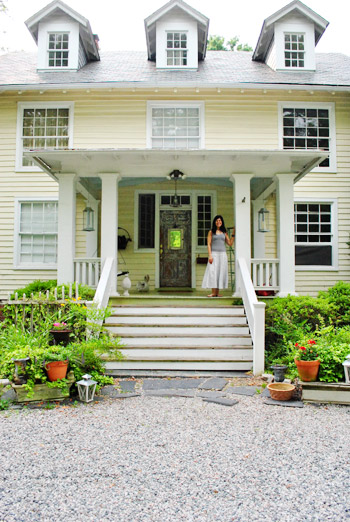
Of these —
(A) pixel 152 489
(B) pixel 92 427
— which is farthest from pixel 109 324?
(A) pixel 152 489

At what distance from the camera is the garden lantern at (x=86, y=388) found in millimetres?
4574

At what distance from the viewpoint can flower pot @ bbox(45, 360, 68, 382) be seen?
460cm

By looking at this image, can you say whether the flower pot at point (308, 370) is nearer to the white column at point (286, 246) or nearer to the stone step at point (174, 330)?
the stone step at point (174, 330)

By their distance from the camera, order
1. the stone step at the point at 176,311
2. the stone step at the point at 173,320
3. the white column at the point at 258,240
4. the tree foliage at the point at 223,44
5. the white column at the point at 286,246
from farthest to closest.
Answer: the tree foliage at the point at 223,44 < the white column at the point at 258,240 < the white column at the point at 286,246 < the stone step at the point at 176,311 < the stone step at the point at 173,320

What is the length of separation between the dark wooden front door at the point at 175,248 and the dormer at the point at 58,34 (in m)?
5.06

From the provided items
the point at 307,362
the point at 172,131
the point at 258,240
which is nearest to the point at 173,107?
the point at 172,131

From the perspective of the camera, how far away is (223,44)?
25.8 m

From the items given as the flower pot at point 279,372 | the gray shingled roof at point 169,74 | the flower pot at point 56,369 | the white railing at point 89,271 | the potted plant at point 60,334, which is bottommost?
the flower pot at point 279,372

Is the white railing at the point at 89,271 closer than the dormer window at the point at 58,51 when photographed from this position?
Yes

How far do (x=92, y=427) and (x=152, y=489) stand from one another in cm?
137

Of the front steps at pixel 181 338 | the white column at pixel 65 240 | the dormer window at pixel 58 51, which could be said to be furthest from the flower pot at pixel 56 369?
the dormer window at pixel 58 51

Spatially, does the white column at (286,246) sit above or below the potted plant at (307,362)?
above

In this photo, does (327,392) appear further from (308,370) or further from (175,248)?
(175,248)

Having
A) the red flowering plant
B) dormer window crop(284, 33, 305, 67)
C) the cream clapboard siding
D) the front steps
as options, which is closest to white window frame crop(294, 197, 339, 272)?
the cream clapboard siding
